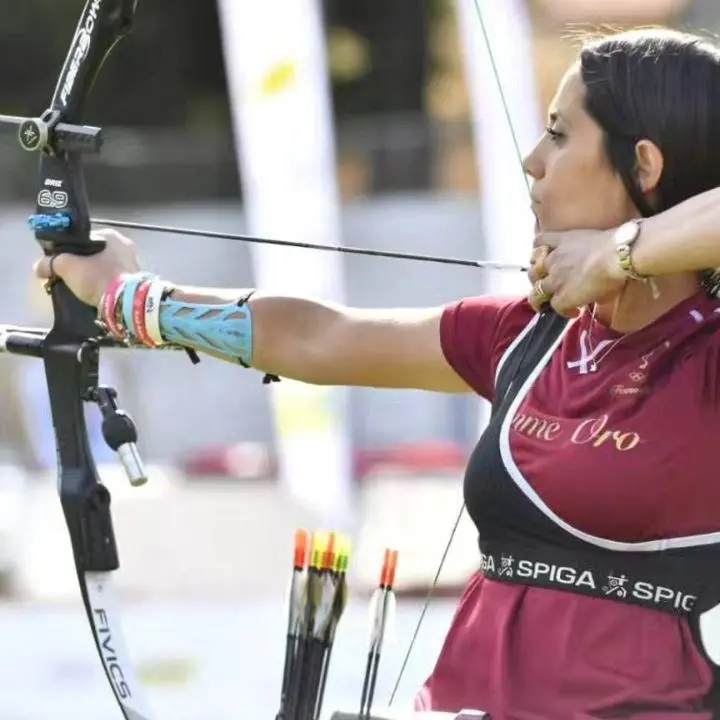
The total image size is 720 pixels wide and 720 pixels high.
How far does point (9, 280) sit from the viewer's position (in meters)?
10.1

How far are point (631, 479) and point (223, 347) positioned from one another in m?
0.59

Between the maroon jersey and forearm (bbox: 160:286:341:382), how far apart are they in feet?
1.04

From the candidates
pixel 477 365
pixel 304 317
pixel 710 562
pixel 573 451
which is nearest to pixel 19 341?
pixel 304 317

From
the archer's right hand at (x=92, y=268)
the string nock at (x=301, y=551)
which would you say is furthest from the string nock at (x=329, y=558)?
the archer's right hand at (x=92, y=268)

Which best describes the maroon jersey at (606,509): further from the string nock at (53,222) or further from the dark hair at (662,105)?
the string nock at (53,222)

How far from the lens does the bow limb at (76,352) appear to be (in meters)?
2.21

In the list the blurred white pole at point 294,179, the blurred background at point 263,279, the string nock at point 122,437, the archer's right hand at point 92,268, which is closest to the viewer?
the string nock at point 122,437

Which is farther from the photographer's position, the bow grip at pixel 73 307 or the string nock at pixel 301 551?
the bow grip at pixel 73 307

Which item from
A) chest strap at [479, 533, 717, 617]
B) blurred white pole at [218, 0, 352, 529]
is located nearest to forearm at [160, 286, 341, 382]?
chest strap at [479, 533, 717, 617]

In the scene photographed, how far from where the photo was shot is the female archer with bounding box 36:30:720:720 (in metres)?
1.77

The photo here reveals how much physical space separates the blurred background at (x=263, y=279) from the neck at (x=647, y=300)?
15.3 inches

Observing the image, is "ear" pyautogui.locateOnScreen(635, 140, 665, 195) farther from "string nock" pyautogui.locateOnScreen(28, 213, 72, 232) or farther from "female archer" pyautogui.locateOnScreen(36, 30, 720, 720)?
"string nock" pyautogui.locateOnScreen(28, 213, 72, 232)

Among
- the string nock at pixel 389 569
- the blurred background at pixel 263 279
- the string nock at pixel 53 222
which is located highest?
the blurred background at pixel 263 279

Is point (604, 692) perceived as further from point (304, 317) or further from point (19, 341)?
point (19, 341)
